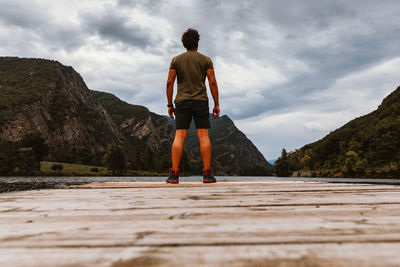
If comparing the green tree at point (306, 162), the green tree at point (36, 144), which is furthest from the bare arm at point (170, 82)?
the green tree at point (306, 162)

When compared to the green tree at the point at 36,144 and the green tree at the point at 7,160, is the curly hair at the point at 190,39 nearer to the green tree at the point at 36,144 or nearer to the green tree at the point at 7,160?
the green tree at the point at 7,160

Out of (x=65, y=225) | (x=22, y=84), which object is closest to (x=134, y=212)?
(x=65, y=225)

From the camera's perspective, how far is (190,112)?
21.9 feet

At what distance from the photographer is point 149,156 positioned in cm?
13875

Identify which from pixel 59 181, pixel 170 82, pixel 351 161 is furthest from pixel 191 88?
pixel 351 161

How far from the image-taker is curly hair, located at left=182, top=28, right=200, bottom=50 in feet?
22.2

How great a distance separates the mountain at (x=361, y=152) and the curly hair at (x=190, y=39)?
97.9 metres

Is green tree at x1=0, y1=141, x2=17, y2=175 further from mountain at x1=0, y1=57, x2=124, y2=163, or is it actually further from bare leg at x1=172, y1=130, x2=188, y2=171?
bare leg at x1=172, y1=130, x2=188, y2=171

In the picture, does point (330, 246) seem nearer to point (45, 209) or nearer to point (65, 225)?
point (65, 225)

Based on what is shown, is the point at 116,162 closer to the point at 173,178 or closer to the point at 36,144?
the point at 36,144

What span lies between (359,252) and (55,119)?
18439 cm

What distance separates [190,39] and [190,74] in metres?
0.98

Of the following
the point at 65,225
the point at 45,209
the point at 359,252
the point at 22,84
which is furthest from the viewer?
the point at 22,84

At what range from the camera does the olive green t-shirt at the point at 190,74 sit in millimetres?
6641
